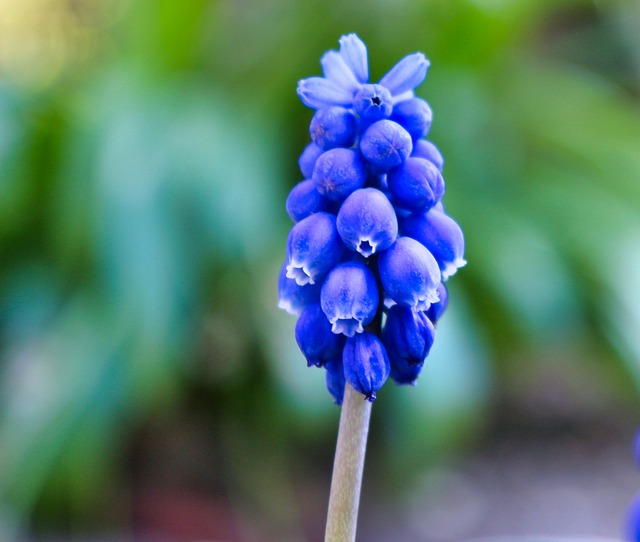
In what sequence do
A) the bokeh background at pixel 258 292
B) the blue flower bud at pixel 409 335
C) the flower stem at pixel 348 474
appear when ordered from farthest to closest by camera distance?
the bokeh background at pixel 258 292 < the blue flower bud at pixel 409 335 < the flower stem at pixel 348 474

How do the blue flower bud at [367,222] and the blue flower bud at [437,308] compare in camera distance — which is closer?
the blue flower bud at [367,222]

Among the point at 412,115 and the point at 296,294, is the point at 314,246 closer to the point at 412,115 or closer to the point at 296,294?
the point at 296,294

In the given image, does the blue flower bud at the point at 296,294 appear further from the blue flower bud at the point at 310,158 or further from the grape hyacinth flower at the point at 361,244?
the blue flower bud at the point at 310,158

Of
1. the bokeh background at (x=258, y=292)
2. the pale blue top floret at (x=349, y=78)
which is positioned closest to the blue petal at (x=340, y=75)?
the pale blue top floret at (x=349, y=78)

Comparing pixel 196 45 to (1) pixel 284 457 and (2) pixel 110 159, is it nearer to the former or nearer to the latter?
(2) pixel 110 159

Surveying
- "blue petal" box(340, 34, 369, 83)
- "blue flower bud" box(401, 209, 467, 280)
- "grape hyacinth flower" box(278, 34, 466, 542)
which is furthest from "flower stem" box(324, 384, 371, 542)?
"blue petal" box(340, 34, 369, 83)

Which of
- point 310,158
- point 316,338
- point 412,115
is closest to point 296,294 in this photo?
point 316,338
